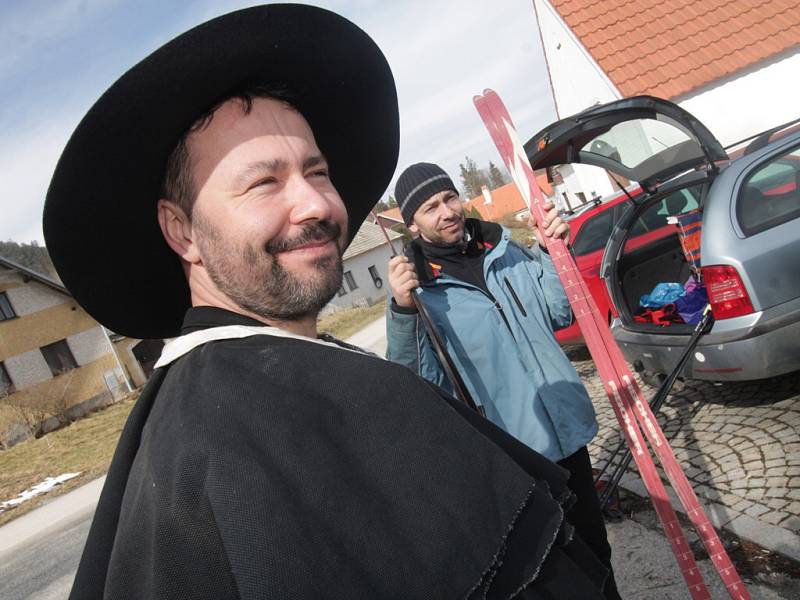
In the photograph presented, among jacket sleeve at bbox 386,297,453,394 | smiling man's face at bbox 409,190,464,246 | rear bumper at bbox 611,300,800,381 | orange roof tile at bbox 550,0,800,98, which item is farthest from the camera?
orange roof tile at bbox 550,0,800,98

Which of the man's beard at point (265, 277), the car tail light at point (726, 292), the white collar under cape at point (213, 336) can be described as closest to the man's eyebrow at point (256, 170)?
the man's beard at point (265, 277)

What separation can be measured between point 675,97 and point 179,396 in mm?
12531

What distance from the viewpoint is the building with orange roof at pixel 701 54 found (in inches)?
433

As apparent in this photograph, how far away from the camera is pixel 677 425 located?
170 inches

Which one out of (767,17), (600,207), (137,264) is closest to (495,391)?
(137,264)

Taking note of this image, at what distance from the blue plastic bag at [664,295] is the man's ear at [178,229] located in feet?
15.3

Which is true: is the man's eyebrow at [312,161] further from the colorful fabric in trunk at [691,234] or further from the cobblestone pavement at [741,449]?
the colorful fabric in trunk at [691,234]

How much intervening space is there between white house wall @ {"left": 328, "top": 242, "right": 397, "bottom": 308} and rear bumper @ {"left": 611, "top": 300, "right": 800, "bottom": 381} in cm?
3201

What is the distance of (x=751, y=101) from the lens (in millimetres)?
11094

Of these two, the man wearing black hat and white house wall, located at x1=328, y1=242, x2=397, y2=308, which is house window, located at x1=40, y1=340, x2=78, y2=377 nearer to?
white house wall, located at x1=328, y1=242, x2=397, y2=308

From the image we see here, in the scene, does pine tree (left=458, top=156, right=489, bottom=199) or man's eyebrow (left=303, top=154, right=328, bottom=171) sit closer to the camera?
man's eyebrow (left=303, top=154, right=328, bottom=171)

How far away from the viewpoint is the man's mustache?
3.88ft

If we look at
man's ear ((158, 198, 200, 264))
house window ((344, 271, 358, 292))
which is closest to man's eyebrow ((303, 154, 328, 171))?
man's ear ((158, 198, 200, 264))

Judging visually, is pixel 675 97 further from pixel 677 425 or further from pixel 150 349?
pixel 150 349
